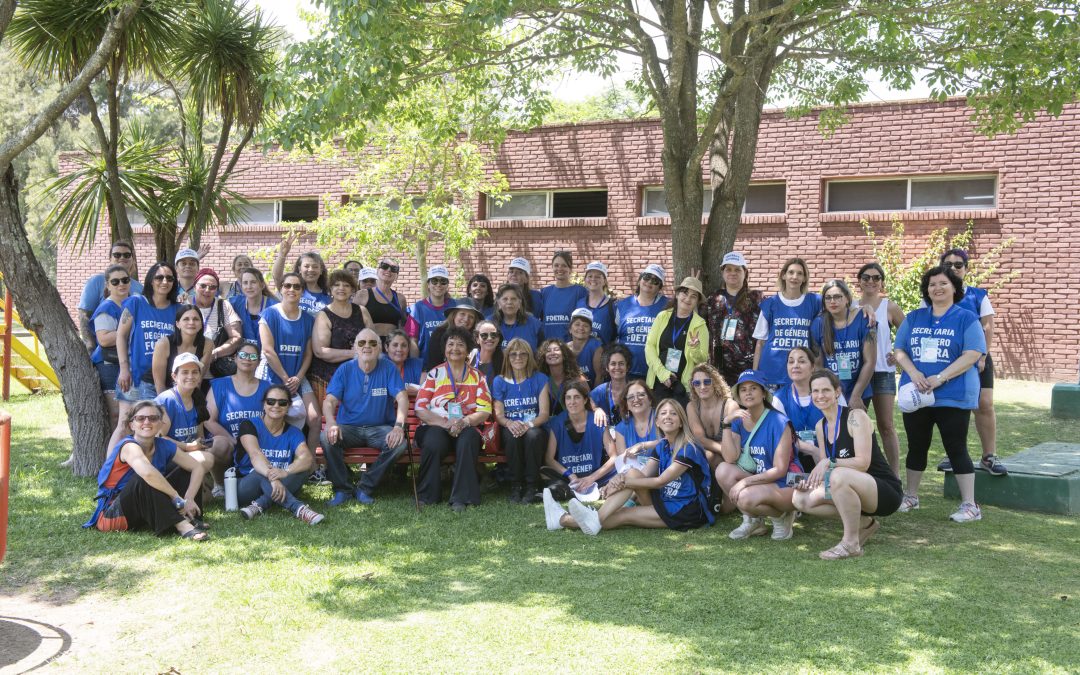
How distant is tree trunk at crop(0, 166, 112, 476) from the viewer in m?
7.66

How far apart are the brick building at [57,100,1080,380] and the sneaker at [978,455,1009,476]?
7.64 meters

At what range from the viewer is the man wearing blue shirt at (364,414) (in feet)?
23.1

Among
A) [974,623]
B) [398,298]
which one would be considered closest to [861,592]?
[974,623]

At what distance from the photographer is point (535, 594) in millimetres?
4832

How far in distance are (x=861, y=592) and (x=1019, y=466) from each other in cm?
294

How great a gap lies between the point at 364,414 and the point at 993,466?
4.73 m

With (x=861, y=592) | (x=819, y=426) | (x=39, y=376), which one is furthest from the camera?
(x=39, y=376)

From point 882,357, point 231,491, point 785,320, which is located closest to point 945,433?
point 882,357

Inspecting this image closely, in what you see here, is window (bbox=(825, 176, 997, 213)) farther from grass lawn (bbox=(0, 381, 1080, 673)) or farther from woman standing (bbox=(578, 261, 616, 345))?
grass lawn (bbox=(0, 381, 1080, 673))

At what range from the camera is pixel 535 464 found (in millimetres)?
7164

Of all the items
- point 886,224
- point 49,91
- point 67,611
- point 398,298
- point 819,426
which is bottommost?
point 67,611

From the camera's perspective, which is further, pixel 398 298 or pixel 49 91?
pixel 49 91

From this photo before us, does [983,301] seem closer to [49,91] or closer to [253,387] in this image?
[253,387]

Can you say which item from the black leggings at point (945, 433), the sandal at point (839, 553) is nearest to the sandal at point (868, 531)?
the sandal at point (839, 553)
